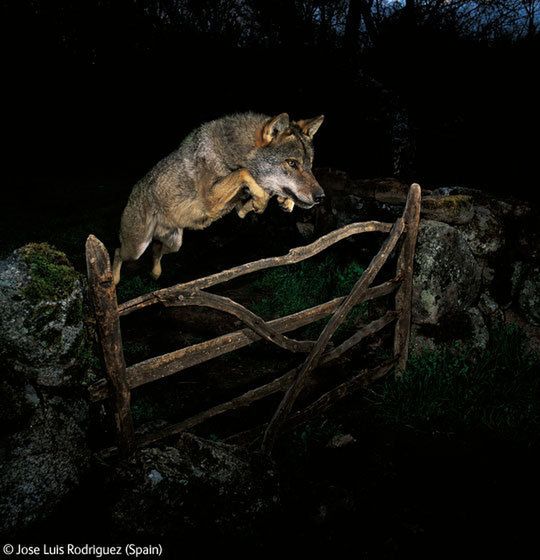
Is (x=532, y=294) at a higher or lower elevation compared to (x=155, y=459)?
higher

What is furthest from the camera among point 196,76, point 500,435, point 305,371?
point 196,76

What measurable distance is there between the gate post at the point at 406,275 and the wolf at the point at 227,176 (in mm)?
996

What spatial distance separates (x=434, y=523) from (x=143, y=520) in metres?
2.28

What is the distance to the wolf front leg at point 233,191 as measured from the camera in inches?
178

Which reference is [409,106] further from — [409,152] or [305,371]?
[305,371]

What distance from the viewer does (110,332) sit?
236 centimetres

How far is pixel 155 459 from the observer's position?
268cm

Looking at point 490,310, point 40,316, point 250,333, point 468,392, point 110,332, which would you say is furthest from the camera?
point 490,310

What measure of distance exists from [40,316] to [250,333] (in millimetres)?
1575

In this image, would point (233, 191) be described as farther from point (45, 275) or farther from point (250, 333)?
point (45, 275)

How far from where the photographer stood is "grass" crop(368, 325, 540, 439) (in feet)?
13.4

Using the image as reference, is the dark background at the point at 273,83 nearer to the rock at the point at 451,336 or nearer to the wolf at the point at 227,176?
the rock at the point at 451,336

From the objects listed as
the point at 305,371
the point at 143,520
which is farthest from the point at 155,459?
the point at 305,371

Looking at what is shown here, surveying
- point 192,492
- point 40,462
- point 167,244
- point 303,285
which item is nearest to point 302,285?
point 303,285
